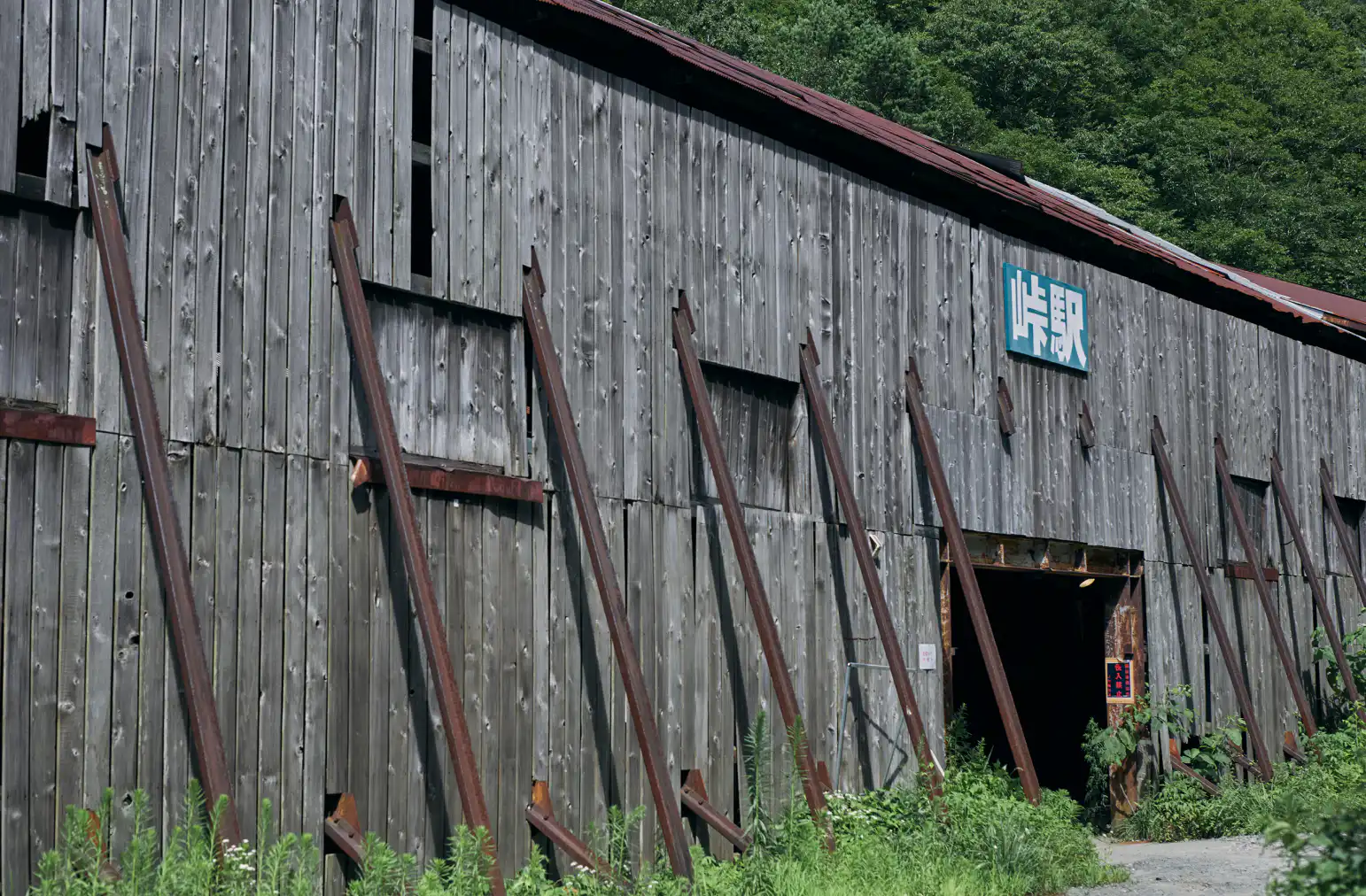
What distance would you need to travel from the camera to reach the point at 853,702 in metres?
12.6

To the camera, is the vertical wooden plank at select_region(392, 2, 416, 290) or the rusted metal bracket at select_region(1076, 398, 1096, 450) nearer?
the vertical wooden plank at select_region(392, 2, 416, 290)

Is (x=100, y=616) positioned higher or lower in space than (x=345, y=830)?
higher

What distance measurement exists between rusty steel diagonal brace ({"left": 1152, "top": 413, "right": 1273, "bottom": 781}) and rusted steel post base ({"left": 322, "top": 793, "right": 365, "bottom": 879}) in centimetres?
1042

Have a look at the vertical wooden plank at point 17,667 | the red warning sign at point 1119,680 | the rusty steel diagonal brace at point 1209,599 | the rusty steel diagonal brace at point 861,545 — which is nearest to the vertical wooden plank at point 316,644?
the vertical wooden plank at point 17,667

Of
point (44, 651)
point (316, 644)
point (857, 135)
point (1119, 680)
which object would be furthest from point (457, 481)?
point (1119, 680)

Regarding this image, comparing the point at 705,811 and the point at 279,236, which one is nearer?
the point at 279,236

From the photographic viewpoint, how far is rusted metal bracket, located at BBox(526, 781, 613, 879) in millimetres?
9484

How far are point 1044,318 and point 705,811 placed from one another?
6.91 metres

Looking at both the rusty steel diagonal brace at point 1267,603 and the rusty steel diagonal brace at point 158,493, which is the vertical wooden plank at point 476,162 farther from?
the rusty steel diagonal brace at point 1267,603

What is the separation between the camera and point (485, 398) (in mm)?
10039

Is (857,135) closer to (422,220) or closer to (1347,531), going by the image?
(422,220)

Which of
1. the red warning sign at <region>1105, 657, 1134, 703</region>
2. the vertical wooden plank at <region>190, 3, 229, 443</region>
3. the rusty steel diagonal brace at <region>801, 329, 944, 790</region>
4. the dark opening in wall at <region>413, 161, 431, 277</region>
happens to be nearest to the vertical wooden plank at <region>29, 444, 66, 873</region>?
the vertical wooden plank at <region>190, 3, 229, 443</region>

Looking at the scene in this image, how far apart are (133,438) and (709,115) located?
5.71 metres

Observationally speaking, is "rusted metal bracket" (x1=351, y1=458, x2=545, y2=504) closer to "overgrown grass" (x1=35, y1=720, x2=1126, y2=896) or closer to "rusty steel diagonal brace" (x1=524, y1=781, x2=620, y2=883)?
"rusty steel diagonal brace" (x1=524, y1=781, x2=620, y2=883)
